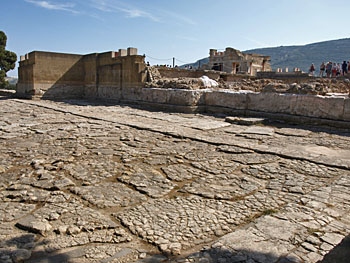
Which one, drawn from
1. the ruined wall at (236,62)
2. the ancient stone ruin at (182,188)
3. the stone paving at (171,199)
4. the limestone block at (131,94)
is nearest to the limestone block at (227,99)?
the ancient stone ruin at (182,188)

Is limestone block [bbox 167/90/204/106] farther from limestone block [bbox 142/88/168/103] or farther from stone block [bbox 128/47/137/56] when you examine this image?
stone block [bbox 128/47/137/56]

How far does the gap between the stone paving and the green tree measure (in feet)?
92.2

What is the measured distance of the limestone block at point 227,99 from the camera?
9.38m

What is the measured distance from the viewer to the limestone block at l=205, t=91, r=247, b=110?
30.8 feet

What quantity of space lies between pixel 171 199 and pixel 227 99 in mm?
7114

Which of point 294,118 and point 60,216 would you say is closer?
point 60,216

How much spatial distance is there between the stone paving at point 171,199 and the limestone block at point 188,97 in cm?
454

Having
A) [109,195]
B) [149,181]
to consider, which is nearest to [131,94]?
[149,181]

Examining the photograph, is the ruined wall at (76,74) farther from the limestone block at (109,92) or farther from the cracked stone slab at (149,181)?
the cracked stone slab at (149,181)

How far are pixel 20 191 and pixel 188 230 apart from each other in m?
1.97

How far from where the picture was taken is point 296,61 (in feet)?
485

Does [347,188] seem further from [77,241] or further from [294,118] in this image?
[294,118]

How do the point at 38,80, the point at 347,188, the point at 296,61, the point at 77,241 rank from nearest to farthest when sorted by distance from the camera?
the point at 77,241 → the point at 347,188 → the point at 38,80 → the point at 296,61

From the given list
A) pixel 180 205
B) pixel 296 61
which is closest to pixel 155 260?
pixel 180 205
